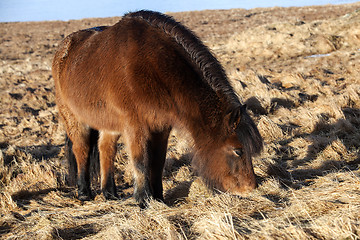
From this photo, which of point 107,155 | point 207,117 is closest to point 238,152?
point 207,117

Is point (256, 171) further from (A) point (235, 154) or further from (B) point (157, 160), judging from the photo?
(B) point (157, 160)

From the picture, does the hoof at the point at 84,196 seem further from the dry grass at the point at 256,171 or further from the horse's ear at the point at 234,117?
the horse's ear at the point at 234,117

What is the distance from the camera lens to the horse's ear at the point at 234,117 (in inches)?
131

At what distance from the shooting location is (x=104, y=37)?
14.6 feet

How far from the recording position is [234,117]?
11.0ft

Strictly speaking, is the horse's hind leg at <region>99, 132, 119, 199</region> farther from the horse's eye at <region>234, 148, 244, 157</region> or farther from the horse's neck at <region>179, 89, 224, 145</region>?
the horse's eye at <region>234, 148, 244, 157</region>

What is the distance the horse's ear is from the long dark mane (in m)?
0.19

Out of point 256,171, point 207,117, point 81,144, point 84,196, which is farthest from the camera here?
point 81,144

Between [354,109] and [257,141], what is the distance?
4381 mm

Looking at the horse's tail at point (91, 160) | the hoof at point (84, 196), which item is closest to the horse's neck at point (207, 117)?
the hoof at point (84, 196)

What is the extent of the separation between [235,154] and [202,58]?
1.11 metres

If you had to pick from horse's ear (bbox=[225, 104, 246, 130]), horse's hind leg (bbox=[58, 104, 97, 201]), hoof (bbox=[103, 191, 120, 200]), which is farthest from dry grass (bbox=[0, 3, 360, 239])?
horse's ear (bbox=[225, 104, 246, 130])

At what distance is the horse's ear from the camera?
3325mm

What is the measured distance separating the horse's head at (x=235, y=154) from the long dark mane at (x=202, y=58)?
0.23 metres
